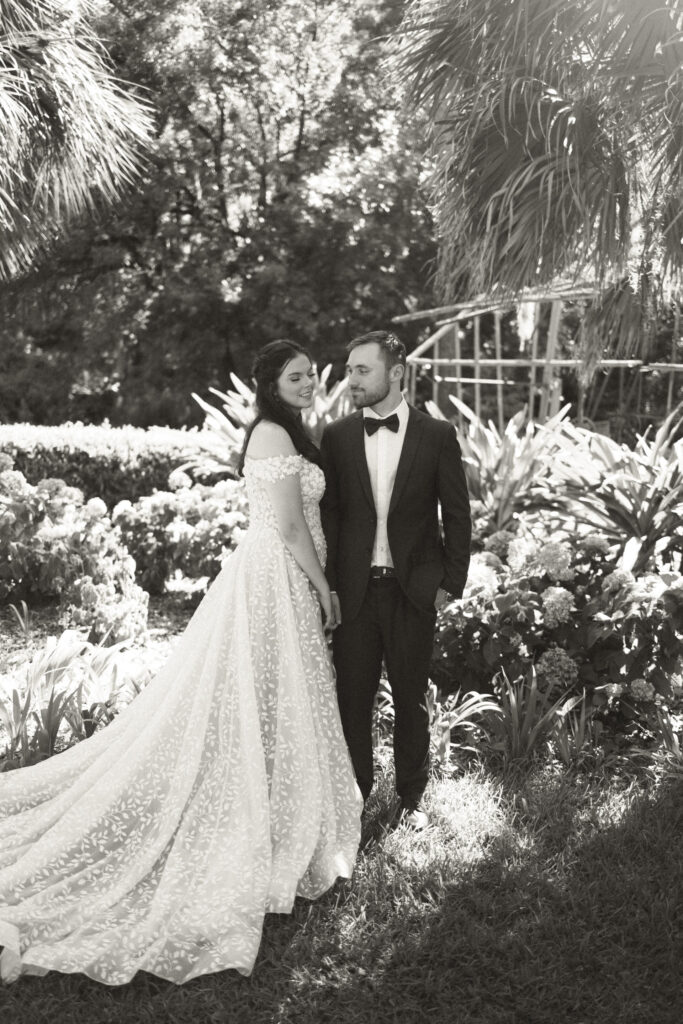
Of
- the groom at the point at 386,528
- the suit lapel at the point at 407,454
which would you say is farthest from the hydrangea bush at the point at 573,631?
the suit lapel at the point at 407,454

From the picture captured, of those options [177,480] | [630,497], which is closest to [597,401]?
[177,480]

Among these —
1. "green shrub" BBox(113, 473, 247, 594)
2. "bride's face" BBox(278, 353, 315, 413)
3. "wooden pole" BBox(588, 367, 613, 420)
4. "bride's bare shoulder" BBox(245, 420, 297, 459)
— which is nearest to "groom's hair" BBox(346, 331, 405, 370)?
"bride's face" BBox(278, 353, 315, 413)

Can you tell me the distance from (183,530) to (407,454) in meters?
3.03

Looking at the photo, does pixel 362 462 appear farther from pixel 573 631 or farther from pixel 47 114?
pixel 47 114

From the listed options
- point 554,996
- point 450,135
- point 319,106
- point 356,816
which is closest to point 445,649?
point 356,816

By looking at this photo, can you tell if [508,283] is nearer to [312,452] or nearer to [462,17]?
[462,17]

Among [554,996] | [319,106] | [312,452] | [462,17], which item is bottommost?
[554,996]

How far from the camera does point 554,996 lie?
9.89 feet

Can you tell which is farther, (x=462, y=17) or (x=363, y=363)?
(x=462, y=17)

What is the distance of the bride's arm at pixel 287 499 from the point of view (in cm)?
377

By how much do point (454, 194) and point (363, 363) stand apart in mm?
1740

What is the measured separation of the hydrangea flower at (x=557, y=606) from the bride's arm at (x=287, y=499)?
1.39 metres

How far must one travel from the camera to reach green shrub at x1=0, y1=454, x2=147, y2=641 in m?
6.23

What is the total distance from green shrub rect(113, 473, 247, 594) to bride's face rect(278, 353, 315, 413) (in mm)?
2537
